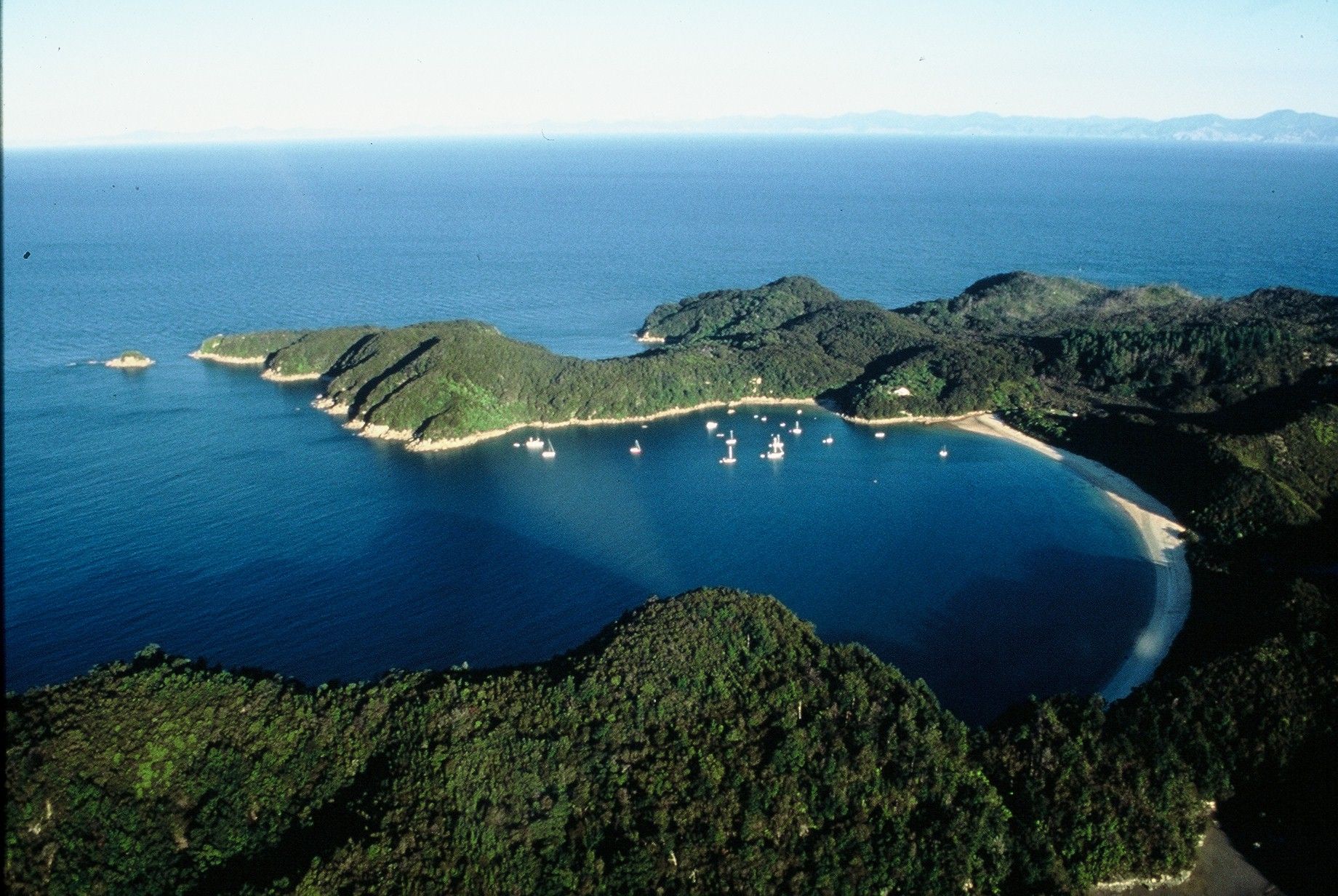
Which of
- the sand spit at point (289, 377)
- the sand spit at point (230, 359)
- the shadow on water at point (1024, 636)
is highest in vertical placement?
Result: the sand spit at point (230, 359)

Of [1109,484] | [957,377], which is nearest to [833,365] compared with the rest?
[957,377]

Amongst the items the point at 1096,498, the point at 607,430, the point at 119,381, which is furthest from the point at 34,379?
the point at 1096,498

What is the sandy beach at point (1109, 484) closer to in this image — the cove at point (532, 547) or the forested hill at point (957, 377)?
the forested hill at point (957, 377)

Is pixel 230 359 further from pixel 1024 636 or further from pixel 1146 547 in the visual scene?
pixel 1146 547

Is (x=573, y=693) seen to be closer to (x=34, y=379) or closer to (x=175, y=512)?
(x=175, y=512)

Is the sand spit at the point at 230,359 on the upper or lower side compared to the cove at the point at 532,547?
upper

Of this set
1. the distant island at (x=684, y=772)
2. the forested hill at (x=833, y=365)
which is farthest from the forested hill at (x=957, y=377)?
the distant island at (x=684, y=772)
